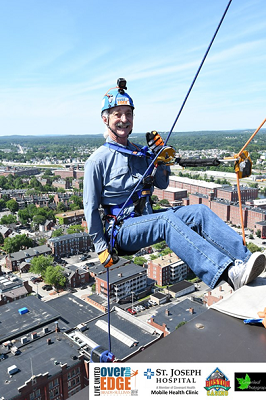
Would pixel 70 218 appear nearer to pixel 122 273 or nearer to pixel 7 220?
pixel 7 220

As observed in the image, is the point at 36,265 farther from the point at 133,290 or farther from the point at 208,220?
the point at 208,220

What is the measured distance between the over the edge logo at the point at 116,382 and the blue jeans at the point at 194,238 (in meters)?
0.93

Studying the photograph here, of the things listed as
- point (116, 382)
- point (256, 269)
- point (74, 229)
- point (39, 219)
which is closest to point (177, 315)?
point (256, 269)

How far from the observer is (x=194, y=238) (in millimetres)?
2412

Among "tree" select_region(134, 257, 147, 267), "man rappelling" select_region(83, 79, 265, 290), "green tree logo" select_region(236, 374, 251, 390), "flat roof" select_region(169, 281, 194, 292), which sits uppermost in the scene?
"man rappelling" select_region(83, 79, 265, 290)

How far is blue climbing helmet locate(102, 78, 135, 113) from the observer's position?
293cm

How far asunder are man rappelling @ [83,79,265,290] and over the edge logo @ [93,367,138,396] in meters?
0.93

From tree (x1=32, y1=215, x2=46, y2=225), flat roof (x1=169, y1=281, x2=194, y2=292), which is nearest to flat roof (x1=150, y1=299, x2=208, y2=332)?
flat roof (x1=169, y1=281, x2=194, y2=292)

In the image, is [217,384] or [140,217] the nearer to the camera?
[217,384]

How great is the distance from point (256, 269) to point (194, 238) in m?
0.45

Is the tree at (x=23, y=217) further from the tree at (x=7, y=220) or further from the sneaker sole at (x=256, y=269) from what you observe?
the sneaker sole at (x=256, y=269)

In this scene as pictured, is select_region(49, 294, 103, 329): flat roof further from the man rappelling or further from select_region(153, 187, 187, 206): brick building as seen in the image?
select_region(153, 187, 187, 206): brick building

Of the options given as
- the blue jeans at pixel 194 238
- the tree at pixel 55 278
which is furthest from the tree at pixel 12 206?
the blue jeans at pixel 194 238

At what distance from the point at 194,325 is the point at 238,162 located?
4.06 ft
